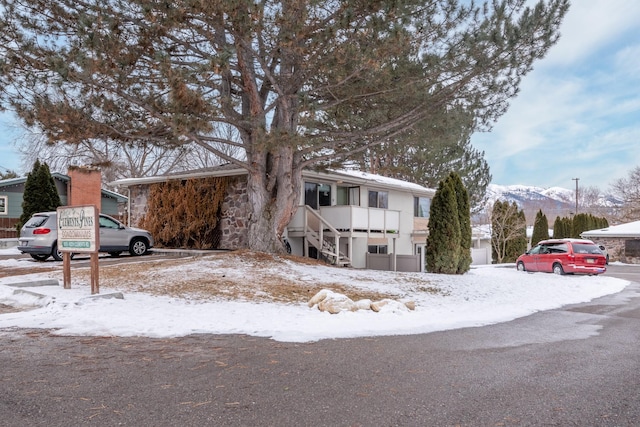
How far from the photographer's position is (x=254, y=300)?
8.50 metres

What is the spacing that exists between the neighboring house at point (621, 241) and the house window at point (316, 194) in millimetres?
21334

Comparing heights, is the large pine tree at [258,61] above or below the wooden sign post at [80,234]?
above

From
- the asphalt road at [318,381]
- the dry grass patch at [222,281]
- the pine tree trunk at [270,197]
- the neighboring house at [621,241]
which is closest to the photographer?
the asphalt road at [318,381]

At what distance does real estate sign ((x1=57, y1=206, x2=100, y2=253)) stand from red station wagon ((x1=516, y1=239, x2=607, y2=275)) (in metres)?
16.4

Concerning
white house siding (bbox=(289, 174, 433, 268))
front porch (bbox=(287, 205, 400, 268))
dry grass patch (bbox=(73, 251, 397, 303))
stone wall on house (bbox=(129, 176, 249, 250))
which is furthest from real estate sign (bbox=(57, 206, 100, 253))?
white house siding (bbox=(289, 174, 433, 268))

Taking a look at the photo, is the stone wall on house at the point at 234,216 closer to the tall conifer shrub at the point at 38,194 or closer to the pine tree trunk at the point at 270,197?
the pine tree trunk at the point at 270,197

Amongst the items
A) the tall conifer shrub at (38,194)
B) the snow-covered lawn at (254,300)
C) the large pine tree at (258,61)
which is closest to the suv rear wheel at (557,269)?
the snow-covered lawn at (254,300)

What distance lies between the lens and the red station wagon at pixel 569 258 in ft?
57.9

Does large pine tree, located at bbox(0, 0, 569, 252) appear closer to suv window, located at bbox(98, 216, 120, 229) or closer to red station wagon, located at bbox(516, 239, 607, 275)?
suv window, located at bbox(98, 216, 120, 229)

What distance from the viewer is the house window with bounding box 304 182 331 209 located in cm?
1877

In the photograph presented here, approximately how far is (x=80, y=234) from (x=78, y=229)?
0.37ft

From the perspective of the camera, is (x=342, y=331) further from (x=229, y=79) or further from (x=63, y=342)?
(x=229, y=79)

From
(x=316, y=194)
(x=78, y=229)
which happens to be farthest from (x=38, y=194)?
(x=78, y=229)

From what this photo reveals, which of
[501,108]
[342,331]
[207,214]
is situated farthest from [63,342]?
[207,214]
